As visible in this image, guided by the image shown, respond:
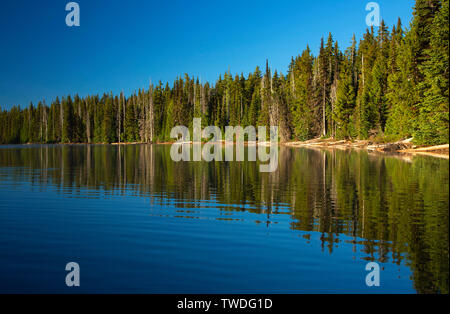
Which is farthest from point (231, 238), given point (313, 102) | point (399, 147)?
point (313, 102)

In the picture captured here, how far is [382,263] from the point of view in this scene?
29.8 feet

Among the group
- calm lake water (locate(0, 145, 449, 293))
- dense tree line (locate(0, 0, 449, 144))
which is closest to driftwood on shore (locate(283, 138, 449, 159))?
dense tree line (locate(0, 0, 449, 144))

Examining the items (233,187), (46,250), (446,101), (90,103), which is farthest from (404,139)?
(90,103)

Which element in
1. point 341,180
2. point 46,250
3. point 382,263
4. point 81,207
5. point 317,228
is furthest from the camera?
point 341,180

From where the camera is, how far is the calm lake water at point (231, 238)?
26.8 ft

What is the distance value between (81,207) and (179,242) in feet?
26.1

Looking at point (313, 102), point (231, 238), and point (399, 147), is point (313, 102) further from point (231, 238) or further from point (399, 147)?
point (231, 238)

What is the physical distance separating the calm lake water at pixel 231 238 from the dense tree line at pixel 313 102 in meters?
26.2

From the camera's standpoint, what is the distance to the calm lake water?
322 inches

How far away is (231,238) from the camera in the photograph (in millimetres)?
11773

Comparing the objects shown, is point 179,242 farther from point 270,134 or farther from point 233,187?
point 270,134

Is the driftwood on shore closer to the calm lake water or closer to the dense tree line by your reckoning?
the dense tree line
